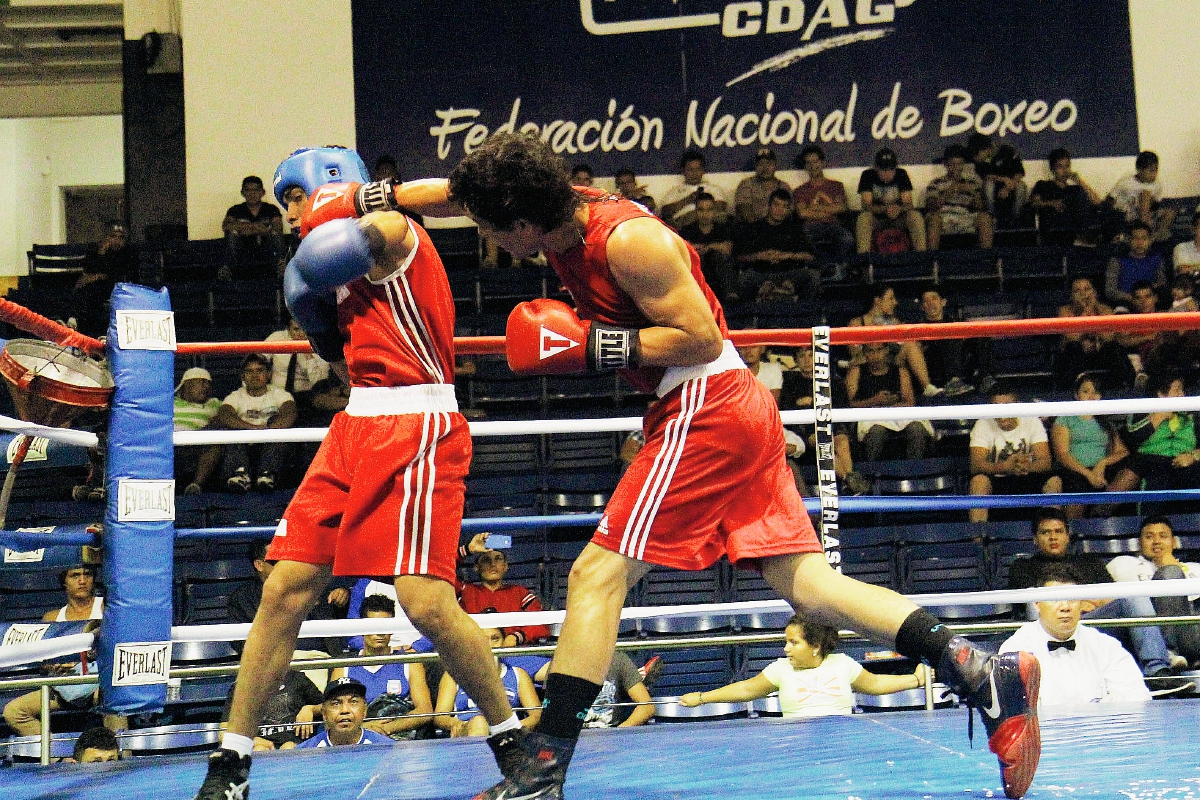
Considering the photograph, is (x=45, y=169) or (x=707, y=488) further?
(x=45, y=169)

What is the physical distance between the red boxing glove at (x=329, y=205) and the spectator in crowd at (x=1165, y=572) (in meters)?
3.70

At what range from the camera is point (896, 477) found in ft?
21.6

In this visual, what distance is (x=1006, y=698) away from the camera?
2055mm

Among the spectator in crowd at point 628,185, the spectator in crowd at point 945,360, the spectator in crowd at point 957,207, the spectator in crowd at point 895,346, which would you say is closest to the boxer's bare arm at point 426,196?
the spectator in crowd at point 895,346

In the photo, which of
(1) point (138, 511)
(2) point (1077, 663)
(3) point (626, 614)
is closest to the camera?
(1) point (138, 511)

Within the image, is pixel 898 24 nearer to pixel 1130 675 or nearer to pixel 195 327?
pixel 195 327

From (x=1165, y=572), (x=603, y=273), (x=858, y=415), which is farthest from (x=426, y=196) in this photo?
(x=1165, y=572)

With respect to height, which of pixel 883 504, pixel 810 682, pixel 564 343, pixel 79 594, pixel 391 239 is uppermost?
pixel 391 239

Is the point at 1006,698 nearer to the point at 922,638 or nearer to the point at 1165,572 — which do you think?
the point at 922,638

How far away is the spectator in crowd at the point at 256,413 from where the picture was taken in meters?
6.55

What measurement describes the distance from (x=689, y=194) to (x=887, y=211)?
1.48 meters

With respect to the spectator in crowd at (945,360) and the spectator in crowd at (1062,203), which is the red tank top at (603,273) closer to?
the spectator in crowd at (945,360)

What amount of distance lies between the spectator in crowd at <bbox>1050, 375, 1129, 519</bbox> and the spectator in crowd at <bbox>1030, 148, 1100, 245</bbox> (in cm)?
270

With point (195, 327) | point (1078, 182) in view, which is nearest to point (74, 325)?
point (195, 327)
